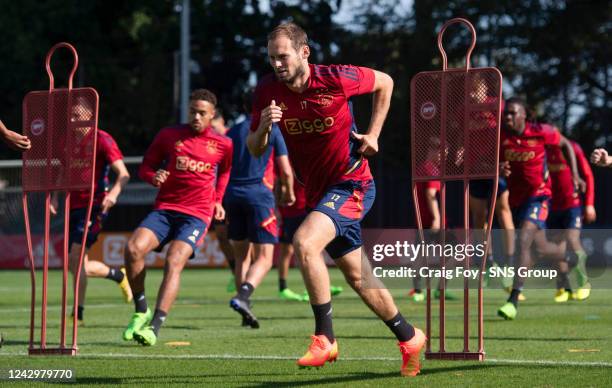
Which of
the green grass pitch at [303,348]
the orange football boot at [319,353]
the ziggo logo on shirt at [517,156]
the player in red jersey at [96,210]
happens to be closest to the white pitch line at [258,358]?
the green grass pitch at [303,348]

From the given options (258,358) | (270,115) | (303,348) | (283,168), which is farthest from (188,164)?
(270,115)

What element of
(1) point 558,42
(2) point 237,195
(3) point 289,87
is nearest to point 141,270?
(2) point 237,195

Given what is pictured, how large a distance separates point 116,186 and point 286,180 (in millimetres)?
1739

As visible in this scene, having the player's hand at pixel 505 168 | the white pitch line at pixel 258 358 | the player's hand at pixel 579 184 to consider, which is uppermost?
the player's hand at pixel 505 168

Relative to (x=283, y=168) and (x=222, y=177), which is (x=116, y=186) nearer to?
(x=222, y=177)

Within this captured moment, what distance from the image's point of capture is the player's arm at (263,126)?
7.21 metres

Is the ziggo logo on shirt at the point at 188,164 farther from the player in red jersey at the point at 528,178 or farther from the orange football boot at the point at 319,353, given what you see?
the player in red jersey at the point at 528,178

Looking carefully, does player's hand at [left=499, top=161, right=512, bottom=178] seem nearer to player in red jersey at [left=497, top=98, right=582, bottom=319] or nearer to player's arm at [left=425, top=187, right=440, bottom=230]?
player in red jersey at [left=497, top=98, right=582, bottom=319]

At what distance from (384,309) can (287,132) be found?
1205 mm

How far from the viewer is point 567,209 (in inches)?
630

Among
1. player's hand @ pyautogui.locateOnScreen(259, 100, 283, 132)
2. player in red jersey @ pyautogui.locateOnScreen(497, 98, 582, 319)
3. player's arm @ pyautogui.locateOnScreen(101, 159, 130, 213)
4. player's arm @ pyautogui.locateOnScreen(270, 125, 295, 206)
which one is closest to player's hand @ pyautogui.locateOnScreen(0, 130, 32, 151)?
player's hand @ pyautogui.locateOnScreen(259, 100, 283, 132)

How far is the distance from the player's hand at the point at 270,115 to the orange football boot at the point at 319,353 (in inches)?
49.0

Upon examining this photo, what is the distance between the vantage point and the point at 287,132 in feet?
24.9

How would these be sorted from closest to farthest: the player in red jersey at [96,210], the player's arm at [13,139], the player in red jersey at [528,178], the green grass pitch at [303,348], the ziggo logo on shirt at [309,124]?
the green grass pitch at [303,348]
the ziggo logo on shirt at [309,124]
the player's arm at [13,139]
the player in red jersey at [96,210]
the player in red jersey at [528,178]
